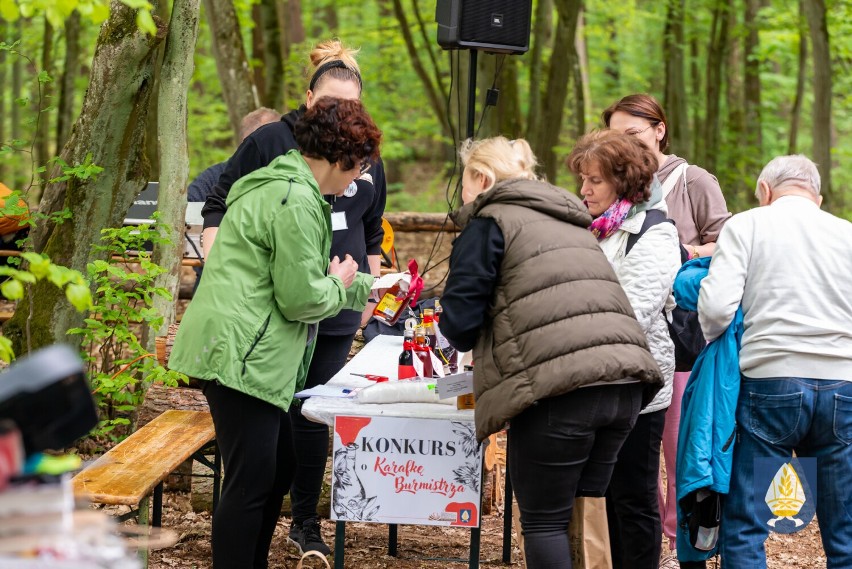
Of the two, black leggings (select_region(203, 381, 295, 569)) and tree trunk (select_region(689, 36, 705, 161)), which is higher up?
tree trunk (select_region(689, 36, 705, 161))

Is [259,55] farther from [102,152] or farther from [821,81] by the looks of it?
[102,152]

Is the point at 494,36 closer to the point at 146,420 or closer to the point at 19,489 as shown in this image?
the point at 146,420

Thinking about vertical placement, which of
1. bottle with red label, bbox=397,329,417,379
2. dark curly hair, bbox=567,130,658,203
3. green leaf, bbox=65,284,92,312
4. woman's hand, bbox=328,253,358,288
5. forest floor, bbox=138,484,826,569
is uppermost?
dark curly hair, bbox=567,130,658,203

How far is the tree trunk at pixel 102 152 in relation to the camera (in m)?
4.26

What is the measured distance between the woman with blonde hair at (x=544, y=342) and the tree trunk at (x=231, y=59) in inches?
225

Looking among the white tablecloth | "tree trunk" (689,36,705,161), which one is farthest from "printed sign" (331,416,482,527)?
"tree trunk" (689,36,705,161)

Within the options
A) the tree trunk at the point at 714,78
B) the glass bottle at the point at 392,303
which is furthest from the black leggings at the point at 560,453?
the tree trunk at the point at 714,78

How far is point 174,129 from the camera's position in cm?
493

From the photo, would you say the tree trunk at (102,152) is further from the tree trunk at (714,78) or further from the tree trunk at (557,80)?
the tree trunk at (714,78)

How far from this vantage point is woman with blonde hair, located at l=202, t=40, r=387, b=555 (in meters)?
3.55

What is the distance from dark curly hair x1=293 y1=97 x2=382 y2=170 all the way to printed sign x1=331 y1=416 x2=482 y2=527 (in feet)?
2.76

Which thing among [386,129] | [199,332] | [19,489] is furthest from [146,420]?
[386,129]

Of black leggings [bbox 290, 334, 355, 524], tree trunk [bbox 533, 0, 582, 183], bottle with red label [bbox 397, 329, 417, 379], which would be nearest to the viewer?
bottle with red label [bbox 397, 329, 417, 379]

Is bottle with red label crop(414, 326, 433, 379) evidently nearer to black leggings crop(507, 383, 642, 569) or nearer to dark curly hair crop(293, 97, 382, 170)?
black leggings crop(507, 383, 642, 569)
